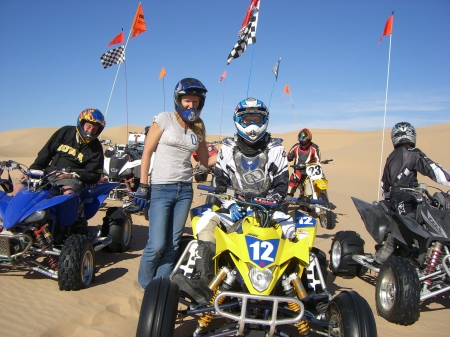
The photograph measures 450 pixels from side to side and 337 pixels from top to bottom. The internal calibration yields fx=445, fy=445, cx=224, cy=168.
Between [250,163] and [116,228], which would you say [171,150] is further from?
[116,228]

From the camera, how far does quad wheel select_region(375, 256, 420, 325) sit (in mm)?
4766

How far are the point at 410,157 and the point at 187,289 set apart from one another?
386cm

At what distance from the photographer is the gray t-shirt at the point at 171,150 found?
5.02 metres

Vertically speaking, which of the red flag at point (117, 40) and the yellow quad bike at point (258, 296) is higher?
the red flag at point (117, 40)

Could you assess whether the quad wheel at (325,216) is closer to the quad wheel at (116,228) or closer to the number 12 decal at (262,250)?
the quad wheel at (116,228)

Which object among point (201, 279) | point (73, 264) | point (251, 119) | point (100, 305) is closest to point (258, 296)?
point (201, 279)

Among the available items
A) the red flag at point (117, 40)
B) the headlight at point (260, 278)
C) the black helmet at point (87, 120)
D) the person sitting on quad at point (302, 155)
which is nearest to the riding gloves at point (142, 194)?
the black helmet at point (87, 120)

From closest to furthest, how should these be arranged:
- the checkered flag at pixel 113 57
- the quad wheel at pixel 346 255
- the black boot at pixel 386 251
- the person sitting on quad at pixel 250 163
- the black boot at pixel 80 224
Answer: the person sitting on quad at pixel 250 163
the black boot at pixel 386 251
the black boot at pixel 80 224
the quad wheel at pixel 346 255
the checkered flag at pixel 113 57

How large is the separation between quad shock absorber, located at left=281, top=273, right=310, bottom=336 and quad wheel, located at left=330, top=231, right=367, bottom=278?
3.07m

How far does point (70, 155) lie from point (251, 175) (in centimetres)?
289

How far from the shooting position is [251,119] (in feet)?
15.8

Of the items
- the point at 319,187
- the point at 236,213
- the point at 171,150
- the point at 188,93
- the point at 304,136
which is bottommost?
the point at 319,187

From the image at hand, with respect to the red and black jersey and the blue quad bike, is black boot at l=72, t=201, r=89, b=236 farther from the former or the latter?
the red and black jersey

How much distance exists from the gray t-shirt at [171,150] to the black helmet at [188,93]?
0.54 feet
